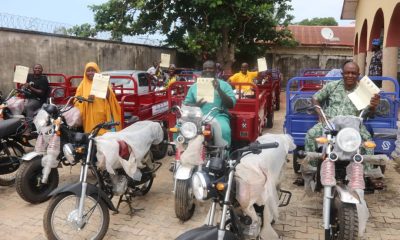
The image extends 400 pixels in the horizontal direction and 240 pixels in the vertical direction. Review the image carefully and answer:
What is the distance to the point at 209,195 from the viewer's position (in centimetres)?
259

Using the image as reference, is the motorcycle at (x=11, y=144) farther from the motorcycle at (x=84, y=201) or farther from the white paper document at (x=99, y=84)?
the motorcycle at (x=84, y=201)

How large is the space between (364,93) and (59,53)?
30.1 feet

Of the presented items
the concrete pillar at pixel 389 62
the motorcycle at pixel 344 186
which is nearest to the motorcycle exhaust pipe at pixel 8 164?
the motorcycle at pixel 344 186

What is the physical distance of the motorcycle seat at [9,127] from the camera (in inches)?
189

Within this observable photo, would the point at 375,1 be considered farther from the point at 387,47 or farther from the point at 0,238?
the point at 0,238

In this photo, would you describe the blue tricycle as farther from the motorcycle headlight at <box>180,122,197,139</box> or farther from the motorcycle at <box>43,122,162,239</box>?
the motorcycle at <box>43,122,162,239</box>

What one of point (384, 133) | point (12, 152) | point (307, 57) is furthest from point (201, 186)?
point (307, 57)

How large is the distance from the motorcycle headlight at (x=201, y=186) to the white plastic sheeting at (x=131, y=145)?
4.48 ft

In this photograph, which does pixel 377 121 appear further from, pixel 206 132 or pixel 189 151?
pixel 189 151

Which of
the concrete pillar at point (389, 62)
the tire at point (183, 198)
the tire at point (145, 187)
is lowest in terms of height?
the tire at point (145, 187)

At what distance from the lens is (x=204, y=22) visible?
14203mm

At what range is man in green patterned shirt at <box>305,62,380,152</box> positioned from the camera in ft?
13.4

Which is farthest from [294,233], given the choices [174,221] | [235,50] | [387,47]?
[235,50]

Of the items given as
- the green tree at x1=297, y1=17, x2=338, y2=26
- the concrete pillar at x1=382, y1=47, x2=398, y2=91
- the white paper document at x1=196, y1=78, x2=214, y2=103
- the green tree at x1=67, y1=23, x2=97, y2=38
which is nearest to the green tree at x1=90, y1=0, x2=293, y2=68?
the green tree at x1=67, y1=23, x2=97, y2=38
